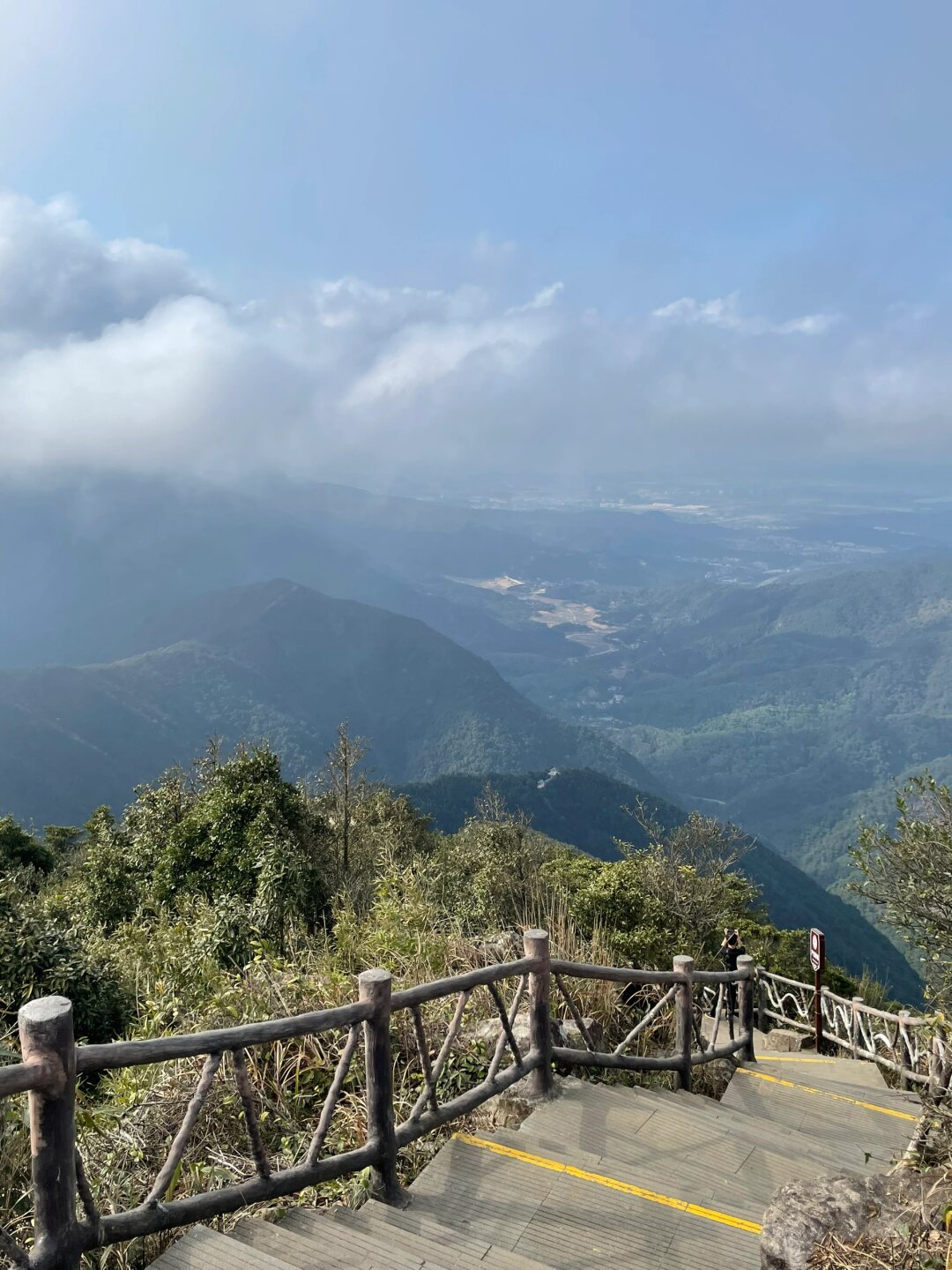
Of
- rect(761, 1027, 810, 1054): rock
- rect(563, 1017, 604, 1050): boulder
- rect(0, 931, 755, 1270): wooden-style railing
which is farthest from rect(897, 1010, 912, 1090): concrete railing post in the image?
rect(563, 1017, 604, 1050): boulder

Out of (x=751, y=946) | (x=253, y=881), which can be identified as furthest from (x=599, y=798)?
(x=253, y=881)

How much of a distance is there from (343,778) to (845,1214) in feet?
80.6

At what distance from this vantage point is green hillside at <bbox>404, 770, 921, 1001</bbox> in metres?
91.8

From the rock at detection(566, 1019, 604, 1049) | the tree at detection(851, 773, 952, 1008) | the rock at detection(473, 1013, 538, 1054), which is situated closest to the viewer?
the rock at detection(473, 1013, 538, 1054)

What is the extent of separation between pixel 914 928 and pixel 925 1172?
10.8m

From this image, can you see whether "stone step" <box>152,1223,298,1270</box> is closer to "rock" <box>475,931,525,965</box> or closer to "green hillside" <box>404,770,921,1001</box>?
"rock" <box>475,931,525,965</box>

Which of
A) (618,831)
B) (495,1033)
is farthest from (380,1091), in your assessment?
(618,831)

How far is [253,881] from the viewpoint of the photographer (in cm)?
1645

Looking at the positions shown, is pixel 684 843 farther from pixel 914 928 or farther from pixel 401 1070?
pixel 401 1070

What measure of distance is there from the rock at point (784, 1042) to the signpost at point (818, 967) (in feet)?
0.93

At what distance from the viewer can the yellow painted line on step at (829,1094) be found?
282 inches

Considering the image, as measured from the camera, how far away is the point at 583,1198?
416cm

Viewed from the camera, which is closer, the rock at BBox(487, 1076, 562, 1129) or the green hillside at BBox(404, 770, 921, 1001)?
the rock at BBox(487, 1076, 562, 1129)

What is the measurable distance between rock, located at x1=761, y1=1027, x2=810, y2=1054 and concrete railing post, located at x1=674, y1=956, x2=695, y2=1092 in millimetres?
6860
